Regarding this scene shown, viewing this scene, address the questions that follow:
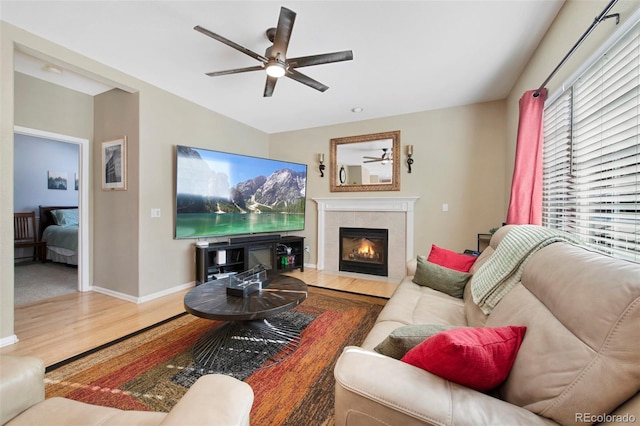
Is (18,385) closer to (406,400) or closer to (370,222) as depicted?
(406,400)

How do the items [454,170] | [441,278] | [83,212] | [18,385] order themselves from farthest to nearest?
[454,170] → [83,212] → [441,278] → [18,385]

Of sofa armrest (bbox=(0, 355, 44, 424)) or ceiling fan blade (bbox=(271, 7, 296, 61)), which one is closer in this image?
sofa armrest (bbox=(0, 355, 44, 424))

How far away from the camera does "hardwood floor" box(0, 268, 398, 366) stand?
203 centimetres

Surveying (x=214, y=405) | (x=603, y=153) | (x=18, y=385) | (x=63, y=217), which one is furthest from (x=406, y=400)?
(x=63, y=217)

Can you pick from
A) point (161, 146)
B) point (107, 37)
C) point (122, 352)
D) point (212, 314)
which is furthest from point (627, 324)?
point (161, 146)

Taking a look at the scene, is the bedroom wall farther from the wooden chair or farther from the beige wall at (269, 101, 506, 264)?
the beige wall at (269, 101, 506, 264)

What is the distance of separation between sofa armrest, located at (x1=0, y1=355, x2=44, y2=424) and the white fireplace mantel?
3.75 m

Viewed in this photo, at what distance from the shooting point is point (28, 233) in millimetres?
5027

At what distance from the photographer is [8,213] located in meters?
2.07

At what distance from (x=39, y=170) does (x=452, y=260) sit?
25.2ft

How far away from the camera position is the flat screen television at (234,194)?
11.0 ft

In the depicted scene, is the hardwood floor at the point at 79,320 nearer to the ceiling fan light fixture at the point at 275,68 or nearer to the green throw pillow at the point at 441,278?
the green throw pillow at the point at 441,278

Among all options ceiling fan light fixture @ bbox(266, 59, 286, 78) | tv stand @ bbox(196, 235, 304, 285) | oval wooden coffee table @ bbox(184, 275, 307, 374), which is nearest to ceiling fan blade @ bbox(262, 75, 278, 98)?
ceiling fan light fixture @ bbox(266, 59, 286, 78)

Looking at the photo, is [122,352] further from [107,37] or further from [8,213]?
[107,37]
